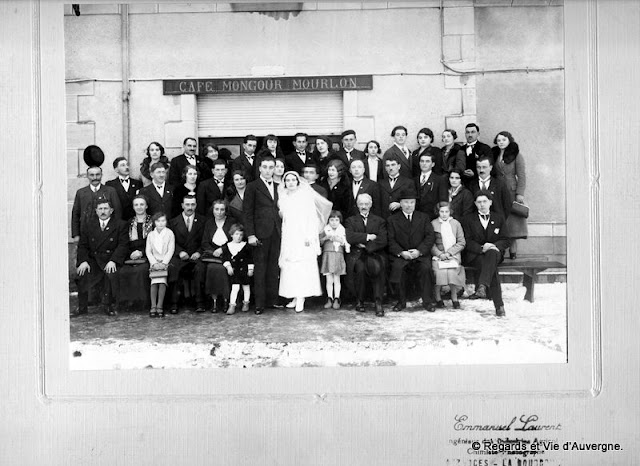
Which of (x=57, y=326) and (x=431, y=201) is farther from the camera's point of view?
(x=431, y=201)

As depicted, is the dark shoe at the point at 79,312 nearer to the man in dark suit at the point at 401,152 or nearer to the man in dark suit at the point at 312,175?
the man in dark suit at the point at 312,175

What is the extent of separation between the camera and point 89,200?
3.38 metres

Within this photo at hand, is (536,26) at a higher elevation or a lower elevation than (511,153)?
higher

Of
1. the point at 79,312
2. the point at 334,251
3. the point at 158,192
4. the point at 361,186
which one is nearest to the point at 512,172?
the point at 361,186

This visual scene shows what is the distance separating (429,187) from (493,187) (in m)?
0.34

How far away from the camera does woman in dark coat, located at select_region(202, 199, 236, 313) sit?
134 inches

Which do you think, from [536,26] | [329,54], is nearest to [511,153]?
[536,26]

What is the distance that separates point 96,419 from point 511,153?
2.45 meters

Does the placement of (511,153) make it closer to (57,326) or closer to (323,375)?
(323,375)

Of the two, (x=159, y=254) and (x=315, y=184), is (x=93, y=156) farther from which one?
(x=315, y=184)

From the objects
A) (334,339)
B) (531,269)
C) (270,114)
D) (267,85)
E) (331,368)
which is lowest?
A: (331,368)

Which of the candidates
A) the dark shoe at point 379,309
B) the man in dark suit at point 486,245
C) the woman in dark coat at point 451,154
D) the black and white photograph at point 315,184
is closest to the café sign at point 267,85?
the black and white photograph at point 315,184

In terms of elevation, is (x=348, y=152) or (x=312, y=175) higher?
(x=348, y=152)

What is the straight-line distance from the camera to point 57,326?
3.24 m
